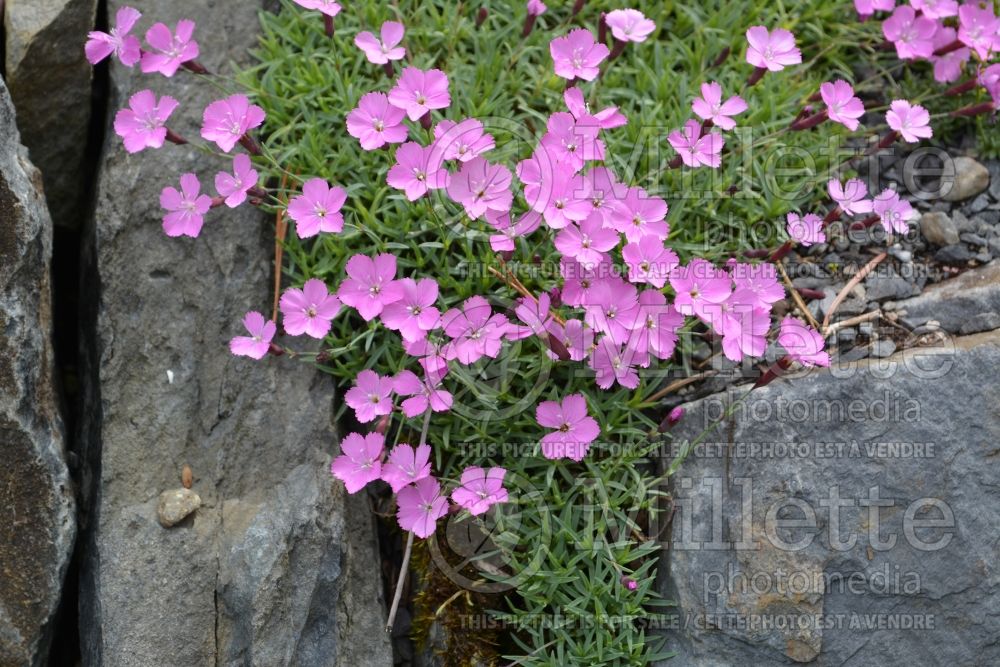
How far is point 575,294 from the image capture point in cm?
295

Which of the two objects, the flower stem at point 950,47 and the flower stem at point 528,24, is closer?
the flower stem at point 528,24

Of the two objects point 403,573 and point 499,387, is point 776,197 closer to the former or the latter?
point 499,387

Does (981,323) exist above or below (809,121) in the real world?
below

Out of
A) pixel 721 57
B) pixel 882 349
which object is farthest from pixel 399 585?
pixel 721 57

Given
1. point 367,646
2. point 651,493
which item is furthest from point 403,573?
point 651,493

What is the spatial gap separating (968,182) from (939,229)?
0.88ft

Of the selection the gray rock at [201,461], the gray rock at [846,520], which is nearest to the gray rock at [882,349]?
the gray rock at [846,520]

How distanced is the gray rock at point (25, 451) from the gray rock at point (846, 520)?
1.88 meters

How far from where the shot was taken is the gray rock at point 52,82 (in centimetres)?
334

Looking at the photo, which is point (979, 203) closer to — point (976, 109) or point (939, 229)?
point (939, 229)

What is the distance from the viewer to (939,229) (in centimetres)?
352

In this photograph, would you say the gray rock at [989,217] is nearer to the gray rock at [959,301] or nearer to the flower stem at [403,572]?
the gray rock at [959,301]

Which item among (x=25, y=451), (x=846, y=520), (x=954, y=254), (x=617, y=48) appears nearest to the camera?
(x=25, y=451)

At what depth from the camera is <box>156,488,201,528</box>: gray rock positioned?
2.98m
